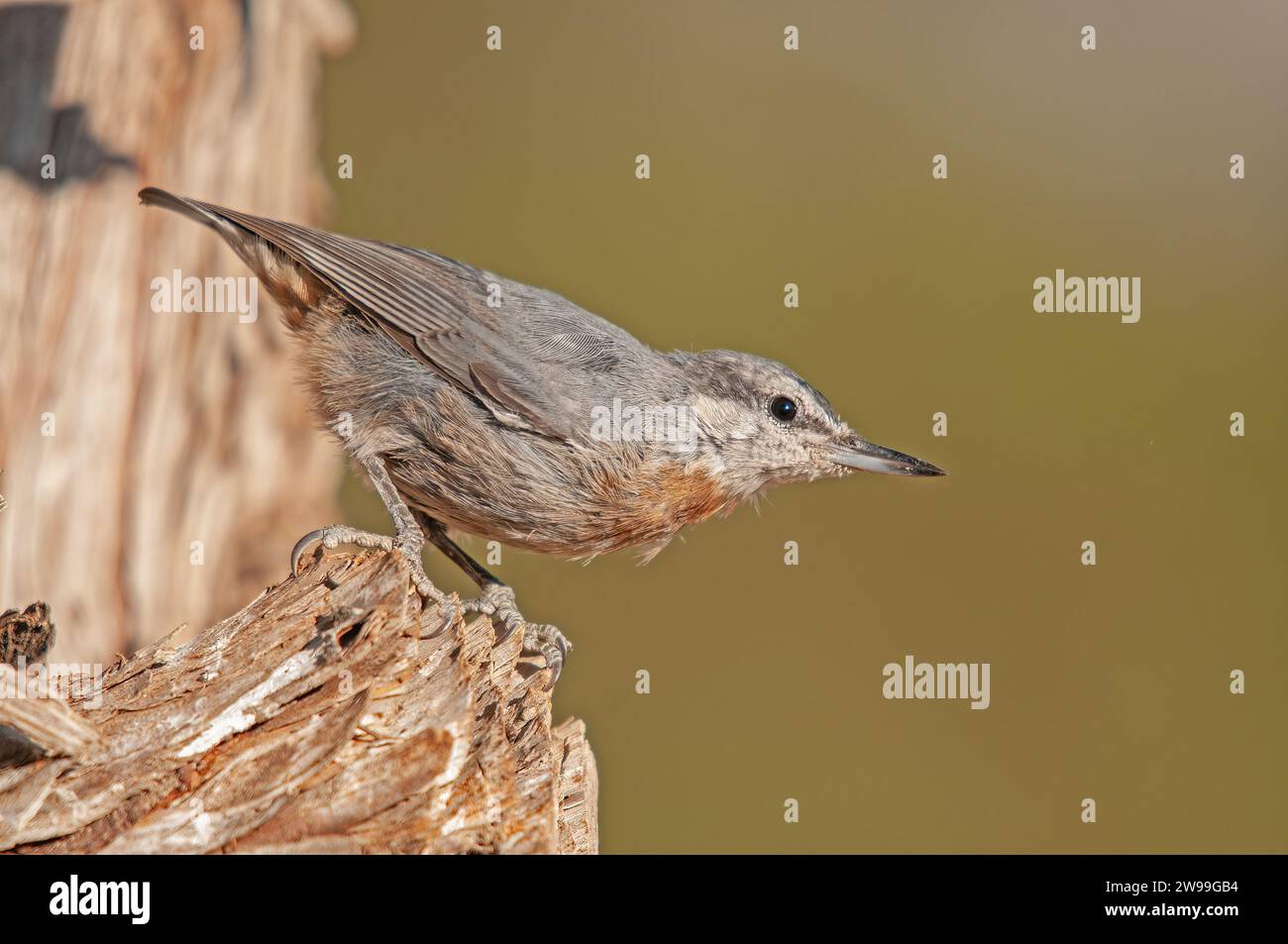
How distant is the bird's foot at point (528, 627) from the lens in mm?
4383

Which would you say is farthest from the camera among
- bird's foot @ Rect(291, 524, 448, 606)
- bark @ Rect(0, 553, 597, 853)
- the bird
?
the bird

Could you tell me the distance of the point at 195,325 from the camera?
554 centimetres

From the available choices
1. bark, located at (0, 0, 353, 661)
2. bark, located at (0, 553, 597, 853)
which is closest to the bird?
bark, located at (0, 553, 597, 853)

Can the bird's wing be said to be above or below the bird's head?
above

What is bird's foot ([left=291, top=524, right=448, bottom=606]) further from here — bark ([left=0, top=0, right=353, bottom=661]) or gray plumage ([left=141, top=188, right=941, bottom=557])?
bark ([left=0, top=0, right=353, bottom=661])

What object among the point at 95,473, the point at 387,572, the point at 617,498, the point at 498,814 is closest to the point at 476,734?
the point at 498,814

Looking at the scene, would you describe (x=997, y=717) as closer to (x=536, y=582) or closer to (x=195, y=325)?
(x=536, y=582)

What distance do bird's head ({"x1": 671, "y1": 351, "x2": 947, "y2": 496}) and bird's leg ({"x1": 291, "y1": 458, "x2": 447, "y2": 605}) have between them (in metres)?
1.11

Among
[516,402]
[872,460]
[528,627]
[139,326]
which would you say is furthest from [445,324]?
[139,326]

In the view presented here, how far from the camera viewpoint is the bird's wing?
4.09 meters

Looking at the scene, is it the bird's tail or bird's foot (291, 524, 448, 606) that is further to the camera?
the bird's tail

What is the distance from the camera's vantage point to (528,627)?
14.5 feet

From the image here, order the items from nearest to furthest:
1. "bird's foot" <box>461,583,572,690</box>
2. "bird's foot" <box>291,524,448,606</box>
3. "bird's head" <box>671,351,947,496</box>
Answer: "bird's foot" <box>291,524,448,606</box>
"bird's head" <box>671,351,947,496</box>
"bird's foot" <box>461,583,572,690</box>

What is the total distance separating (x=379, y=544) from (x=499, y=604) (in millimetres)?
653
